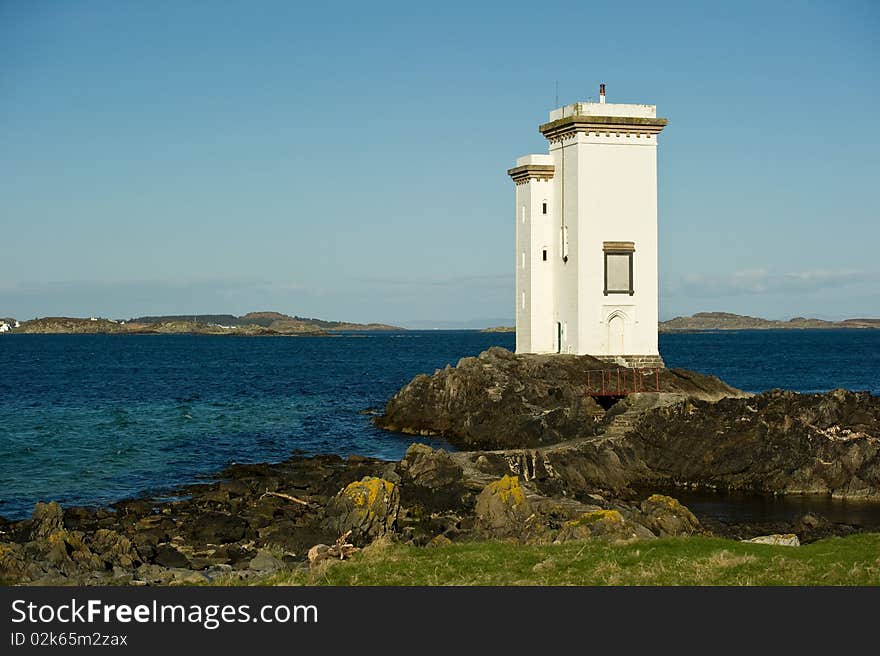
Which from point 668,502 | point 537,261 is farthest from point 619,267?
point 668,502

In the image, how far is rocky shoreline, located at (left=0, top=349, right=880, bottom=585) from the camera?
22.4 m

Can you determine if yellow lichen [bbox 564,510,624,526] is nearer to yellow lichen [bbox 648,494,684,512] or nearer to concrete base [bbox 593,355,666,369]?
yellow lichen [bbox 648,494,684,512]

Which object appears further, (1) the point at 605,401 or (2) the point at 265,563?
(1) the point at 605,401

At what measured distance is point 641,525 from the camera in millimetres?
23562

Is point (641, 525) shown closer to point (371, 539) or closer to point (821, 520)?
point (371, 539)

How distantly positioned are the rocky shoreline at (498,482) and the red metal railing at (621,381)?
659 mm

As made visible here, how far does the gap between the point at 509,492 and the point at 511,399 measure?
2174 cm

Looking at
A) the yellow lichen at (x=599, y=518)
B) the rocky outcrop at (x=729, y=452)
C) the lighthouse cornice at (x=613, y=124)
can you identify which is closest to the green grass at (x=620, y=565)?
the yellow lichen at (x=599, y=518)

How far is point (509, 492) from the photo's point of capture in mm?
25484

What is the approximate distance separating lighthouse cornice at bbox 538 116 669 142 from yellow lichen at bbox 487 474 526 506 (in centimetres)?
2847

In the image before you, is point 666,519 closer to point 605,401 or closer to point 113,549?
point 113,549
